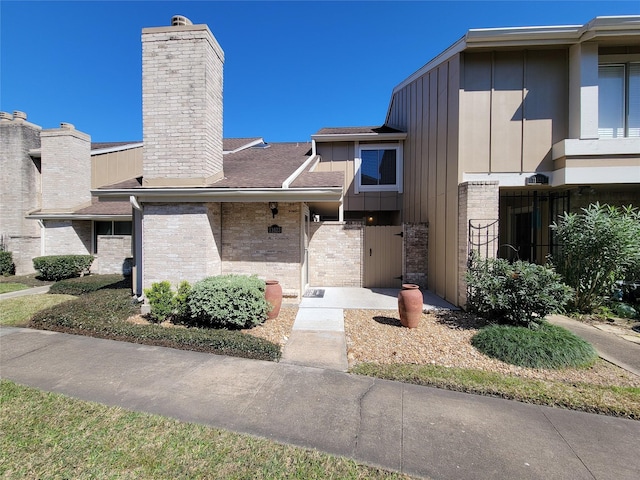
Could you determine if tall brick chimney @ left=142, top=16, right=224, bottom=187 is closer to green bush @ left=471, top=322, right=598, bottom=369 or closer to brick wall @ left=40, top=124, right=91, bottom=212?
green bush @ left=471, top=322, right=598, bottom=369

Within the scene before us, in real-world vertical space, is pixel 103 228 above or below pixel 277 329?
above

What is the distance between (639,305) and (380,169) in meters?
9.08

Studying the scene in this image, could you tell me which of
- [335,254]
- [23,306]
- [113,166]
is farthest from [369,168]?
[113,166]

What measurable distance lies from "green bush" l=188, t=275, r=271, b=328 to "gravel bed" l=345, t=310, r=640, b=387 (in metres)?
1.96

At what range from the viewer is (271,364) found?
14.9 ft

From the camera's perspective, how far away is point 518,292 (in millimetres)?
5656

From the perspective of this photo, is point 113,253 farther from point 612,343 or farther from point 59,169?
point 612,343

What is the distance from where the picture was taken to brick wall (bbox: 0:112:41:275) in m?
13.8

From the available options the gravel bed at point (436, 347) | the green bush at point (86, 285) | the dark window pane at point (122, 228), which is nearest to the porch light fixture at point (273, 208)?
the gravel bed at point (436, 347)

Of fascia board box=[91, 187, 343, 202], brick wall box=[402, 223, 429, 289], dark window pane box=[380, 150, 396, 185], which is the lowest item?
brick wall box=[402, 223, 429, 289]

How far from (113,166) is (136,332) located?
1326cm

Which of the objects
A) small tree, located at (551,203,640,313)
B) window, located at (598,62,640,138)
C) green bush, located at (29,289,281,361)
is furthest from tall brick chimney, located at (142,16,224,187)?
window, located at (598,62,640,138)

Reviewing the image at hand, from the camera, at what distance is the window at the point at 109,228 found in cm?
1352

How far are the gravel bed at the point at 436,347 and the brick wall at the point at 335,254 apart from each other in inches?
133
